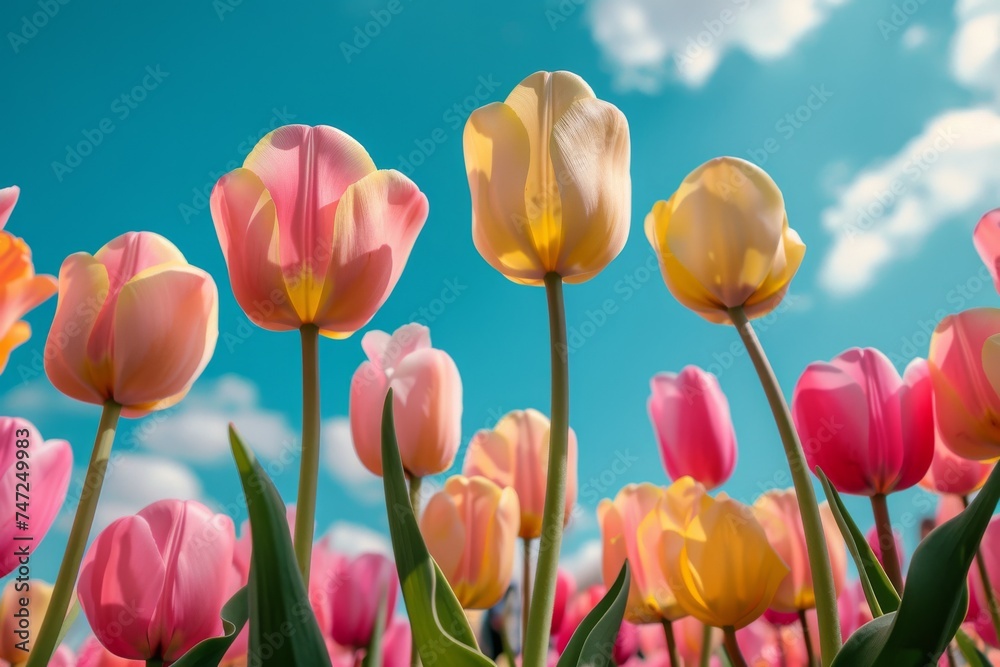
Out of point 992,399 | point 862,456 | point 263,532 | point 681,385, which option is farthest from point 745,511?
point 263,532

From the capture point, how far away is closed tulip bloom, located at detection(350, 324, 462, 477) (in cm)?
93

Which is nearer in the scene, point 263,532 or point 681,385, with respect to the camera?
point 263,532

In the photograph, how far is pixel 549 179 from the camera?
66 cm

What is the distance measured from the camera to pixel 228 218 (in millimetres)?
621

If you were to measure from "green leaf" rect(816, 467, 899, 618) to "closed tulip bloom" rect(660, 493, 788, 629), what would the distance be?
12 cm

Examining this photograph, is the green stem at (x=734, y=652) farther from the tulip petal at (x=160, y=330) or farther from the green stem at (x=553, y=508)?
the tulip petal at (x=160, y=330)

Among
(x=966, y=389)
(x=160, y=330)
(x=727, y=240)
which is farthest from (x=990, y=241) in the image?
(x=160, y=330)

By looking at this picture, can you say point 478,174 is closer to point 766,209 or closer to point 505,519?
point 766,209

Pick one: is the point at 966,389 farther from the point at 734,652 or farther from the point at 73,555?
the point at 73,555

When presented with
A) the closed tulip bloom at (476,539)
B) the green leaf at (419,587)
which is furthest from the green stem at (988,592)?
the green leaf at (419,587)

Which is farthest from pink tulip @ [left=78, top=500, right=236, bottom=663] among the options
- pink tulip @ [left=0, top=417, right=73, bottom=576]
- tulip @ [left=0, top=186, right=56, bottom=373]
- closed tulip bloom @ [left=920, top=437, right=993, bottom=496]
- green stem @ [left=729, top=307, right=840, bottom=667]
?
closed tulip bloom @ [left=920, top=437, right=993, bottom=496]

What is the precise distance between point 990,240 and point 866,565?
1.34 ft

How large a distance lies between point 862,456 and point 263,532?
2.17 ft

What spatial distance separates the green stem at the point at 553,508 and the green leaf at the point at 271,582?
159 mm
